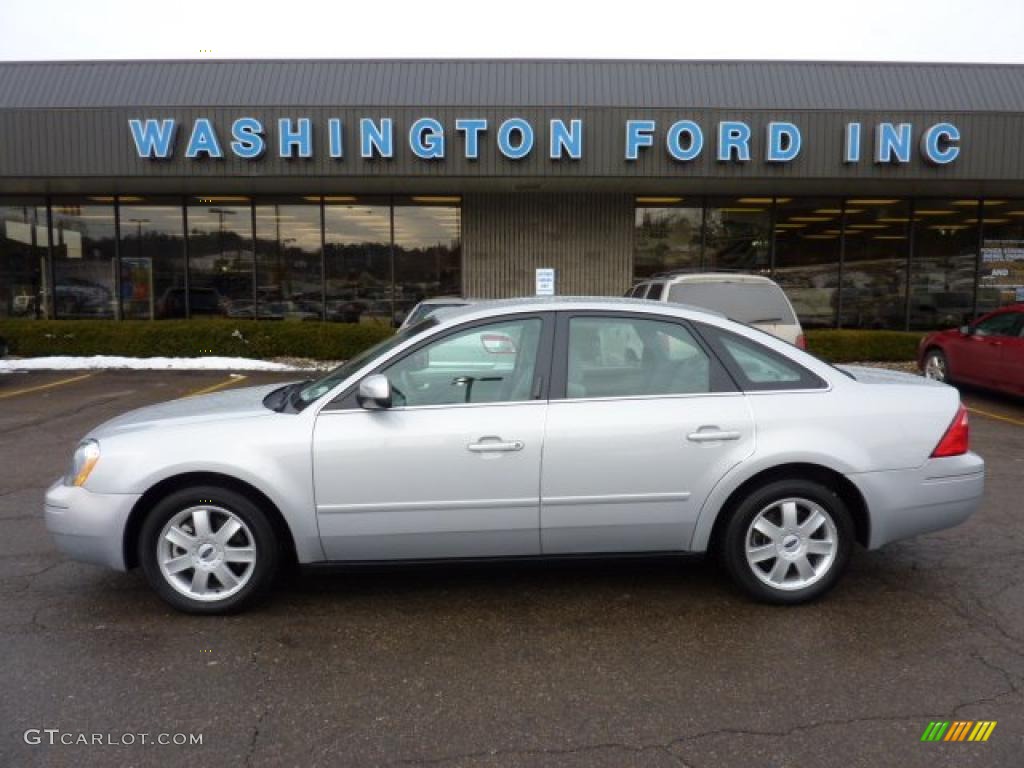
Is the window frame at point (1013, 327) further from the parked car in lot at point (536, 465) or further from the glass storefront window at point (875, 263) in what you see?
the parked car in lot at point (536, 465)

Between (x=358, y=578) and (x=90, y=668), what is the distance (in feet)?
4.79

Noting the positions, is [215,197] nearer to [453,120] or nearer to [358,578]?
[453,120]

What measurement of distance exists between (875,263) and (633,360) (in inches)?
597

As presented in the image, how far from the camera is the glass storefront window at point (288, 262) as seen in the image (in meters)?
17.2

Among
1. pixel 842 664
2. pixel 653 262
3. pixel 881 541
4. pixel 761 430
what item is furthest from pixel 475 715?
pixel 653 262

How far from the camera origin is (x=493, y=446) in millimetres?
3980

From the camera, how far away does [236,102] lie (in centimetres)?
1603

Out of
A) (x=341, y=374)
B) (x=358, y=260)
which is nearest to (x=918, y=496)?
(x=341, y=374)

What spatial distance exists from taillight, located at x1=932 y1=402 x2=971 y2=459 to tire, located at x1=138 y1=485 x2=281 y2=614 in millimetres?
3358

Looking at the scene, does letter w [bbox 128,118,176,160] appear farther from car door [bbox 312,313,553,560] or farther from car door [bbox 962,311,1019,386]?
car door [bbox 962,311,1019,386]

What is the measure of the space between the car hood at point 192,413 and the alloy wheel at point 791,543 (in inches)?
99.5

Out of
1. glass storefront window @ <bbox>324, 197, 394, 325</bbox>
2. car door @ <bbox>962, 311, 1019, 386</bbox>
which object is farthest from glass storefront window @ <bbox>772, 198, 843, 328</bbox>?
glass storefront window @ <bbox>324, 197, 394, 325</bbox>

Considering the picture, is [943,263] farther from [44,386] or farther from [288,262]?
[44,386]

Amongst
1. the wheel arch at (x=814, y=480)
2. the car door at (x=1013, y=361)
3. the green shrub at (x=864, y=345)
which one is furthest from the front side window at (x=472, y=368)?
the green shrub at (x=864, y=345)
